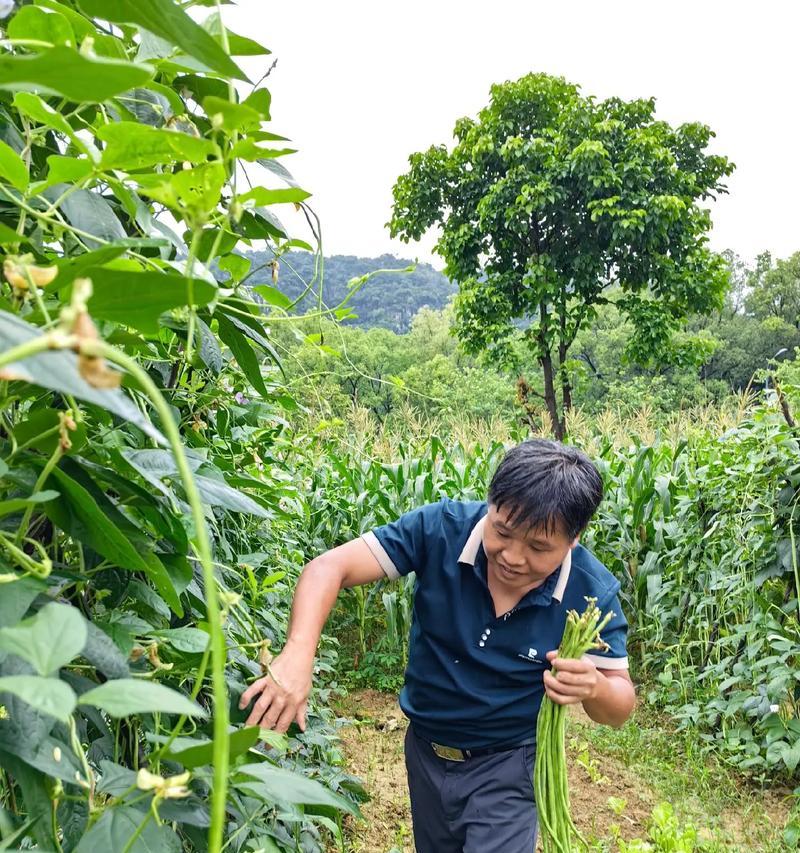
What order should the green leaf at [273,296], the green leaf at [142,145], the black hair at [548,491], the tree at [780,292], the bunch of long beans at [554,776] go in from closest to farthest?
the green leaf at [142,145]
the green leaf at [273,296]
the bunch of long beans at [554,776]
the black hair at [548,491]
the tree at [780,292]

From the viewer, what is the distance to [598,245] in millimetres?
13391

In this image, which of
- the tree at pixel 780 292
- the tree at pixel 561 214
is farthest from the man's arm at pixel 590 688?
the tree at pixel 780 292

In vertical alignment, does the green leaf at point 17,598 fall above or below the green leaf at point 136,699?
above

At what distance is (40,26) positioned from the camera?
50cm

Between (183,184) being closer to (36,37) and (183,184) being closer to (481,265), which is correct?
(36,37)

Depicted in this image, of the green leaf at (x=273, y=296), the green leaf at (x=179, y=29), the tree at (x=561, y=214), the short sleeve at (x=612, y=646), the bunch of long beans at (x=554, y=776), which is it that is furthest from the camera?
the tree at (x=561, y=214)

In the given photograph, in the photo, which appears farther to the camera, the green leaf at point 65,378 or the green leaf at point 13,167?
the green leaf at point 13,167

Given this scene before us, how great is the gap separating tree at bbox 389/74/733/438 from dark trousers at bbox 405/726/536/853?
11.1 meters

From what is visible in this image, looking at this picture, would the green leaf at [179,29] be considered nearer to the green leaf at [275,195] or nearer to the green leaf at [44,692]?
the green leaf at [275,195]

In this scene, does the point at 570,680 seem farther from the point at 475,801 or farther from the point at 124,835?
the point at 124,835

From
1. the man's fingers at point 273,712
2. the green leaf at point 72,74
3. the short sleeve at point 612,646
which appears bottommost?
the short sleeve at point 612,646

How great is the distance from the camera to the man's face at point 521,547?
5.32ft

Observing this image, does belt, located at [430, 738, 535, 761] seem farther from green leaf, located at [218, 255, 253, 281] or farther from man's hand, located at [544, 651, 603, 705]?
green leaf, located at [218, 255, 253, 281]

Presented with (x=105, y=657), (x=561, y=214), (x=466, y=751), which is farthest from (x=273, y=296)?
(x=561, y=214)
